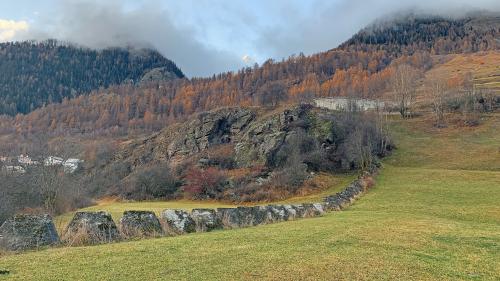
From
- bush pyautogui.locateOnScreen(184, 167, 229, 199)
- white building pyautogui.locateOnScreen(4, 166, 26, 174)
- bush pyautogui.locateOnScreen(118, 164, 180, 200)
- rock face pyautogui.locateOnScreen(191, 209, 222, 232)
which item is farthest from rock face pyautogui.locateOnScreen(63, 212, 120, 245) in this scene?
bush pyautogui.locateOnScreen(118, 164, 180, 200)

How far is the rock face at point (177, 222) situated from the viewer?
20.9 metres

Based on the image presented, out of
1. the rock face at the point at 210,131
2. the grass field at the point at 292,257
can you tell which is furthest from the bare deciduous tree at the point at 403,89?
the grass field at the point at 292,257

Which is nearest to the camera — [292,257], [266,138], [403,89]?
[292,257]

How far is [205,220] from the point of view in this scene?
22.7 metres

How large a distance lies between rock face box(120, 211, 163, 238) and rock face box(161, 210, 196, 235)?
58 centimetres

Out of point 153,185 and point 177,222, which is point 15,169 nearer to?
point 153,185

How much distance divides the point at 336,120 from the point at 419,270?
3057 inches

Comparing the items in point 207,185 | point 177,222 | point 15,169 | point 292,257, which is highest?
point 292,257

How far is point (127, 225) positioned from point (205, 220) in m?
4.52

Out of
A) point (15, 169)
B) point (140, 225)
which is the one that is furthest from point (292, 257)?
point (15, 169)

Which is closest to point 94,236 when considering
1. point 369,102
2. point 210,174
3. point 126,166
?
point 210,174

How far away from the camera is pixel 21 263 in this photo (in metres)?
13.0

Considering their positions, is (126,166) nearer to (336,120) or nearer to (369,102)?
(336,120)

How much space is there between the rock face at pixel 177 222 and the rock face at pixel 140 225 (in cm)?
58
